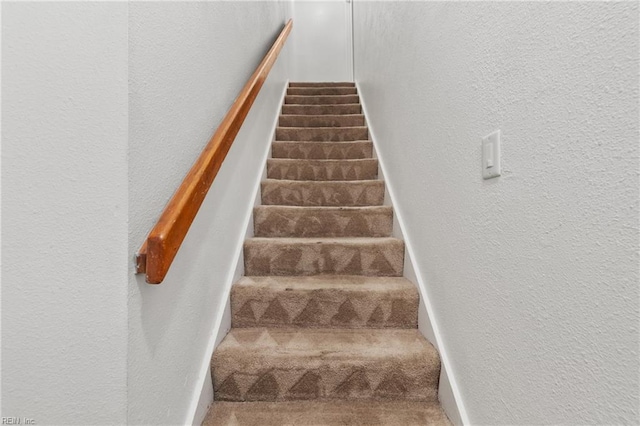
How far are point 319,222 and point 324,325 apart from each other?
0.58 meters

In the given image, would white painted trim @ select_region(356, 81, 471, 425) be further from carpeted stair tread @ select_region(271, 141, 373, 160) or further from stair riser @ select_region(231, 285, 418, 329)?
carpeted stair tread @ select_region(271, 141, 373, 160)

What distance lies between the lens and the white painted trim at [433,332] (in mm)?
916

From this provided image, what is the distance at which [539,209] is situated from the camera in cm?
58

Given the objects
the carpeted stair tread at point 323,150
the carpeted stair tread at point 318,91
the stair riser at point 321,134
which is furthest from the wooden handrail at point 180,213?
the carpeted stair tread at point 318,91

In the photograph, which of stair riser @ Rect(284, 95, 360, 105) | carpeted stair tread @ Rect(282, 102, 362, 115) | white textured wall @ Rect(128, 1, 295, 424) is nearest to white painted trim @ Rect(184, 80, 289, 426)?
white textured wall @ Rect(128, 1, 295, 424)

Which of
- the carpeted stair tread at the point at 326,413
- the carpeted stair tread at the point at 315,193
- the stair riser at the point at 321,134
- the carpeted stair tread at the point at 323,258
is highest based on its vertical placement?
the stair riser at the point at 321,134

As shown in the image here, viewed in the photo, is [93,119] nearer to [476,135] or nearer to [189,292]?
[189,292]

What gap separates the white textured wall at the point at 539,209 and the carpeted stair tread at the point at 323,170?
0.98 meters

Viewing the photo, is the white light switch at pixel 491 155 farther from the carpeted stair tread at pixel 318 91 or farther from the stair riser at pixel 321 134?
→ the carpeted stair tread at pixel 318 91

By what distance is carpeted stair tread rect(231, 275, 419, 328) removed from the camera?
1.24 m

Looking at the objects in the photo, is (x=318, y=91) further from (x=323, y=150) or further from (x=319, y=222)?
(x=319, y=222)

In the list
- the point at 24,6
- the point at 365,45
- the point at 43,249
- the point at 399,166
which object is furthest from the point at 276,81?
the point at 43,249

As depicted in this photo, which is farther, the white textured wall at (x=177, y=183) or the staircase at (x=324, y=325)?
the staircase at (x=324, y=325)

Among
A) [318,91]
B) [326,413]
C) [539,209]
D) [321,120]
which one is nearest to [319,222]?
[326,413]
